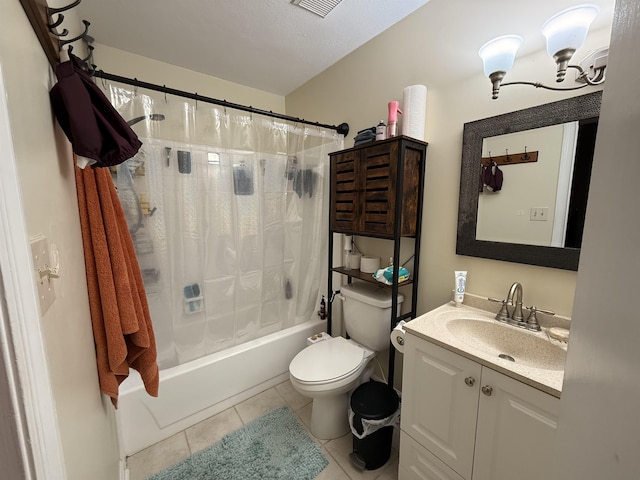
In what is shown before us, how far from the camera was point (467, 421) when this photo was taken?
0.98 m

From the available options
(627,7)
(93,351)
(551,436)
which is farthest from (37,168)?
(551,436)

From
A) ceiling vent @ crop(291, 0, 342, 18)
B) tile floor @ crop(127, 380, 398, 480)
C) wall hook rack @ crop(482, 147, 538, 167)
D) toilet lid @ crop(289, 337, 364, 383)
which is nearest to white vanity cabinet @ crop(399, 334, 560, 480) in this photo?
tile floor @ crop(127, 380, 398, 480)

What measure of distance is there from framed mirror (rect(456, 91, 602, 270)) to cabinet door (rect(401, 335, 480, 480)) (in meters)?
0.57

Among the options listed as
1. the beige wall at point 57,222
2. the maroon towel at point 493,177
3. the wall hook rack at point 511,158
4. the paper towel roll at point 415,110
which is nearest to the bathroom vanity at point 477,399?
the maroon towel at point 493,177

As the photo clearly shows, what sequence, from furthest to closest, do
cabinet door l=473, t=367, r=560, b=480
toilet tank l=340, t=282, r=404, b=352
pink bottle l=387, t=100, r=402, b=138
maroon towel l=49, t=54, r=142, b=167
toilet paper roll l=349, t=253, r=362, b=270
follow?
toilet paper roll l=349, t=253, r=362, b=270 → toilet tank l=340, t=282, r=404, b=352 → pink bottle l=387, t=100, r=402, b=138 → cabinet door l=473, t=367, r=560, b=480 → maroon towel l=49, t=54, r=142, b=167

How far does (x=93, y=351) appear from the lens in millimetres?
894

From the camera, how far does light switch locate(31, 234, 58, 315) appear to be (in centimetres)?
43

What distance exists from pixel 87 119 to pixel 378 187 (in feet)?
4.07

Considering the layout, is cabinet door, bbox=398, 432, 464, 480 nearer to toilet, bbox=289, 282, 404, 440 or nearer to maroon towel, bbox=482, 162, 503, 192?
toilet, bbox=289, 282, 404, 440

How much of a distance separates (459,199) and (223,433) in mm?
1944

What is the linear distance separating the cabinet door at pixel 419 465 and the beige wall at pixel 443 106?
0.70 metres

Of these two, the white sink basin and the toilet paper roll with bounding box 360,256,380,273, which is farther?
the toilet paper roll with bounding box 360,256,380,273

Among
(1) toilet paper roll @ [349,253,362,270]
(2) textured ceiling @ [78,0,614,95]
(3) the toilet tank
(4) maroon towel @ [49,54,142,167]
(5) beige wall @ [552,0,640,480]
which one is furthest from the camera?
(1) toilet paper roll @ [349,253,362,270]

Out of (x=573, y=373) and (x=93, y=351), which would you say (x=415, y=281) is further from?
(x=93, y=351)
